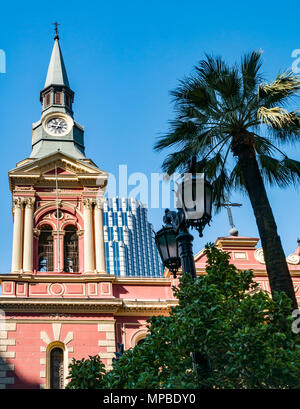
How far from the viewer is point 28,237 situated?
81.0ft

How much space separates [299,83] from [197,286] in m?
7.29

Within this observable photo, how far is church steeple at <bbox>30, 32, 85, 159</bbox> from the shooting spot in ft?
93.1

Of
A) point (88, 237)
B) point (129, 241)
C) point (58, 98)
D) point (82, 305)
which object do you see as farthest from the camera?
point (129, 241)

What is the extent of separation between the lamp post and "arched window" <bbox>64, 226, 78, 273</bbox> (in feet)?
51.8

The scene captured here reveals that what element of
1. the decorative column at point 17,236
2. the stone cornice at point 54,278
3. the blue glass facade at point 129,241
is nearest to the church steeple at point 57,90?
the decorative column at point 17,236

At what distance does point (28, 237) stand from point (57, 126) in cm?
705

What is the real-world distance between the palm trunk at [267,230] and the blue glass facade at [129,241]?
440 ft

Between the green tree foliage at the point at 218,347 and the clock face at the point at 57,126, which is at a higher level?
the clock face at the point at 57,126

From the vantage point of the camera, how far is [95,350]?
2233 cm

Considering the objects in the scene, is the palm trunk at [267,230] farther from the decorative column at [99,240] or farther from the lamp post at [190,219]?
the decorative column at [99,240]

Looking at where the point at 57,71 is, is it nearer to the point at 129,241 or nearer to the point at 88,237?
the point at 88,237

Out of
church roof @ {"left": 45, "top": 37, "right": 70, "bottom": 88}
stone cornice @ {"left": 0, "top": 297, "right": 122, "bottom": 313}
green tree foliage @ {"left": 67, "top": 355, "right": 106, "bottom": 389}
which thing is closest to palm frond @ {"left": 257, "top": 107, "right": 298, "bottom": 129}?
green tree foliage @ {"left": 67, "top": 355, "right": 106, "bottom": 389}

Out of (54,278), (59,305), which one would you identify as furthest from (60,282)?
(59,305)

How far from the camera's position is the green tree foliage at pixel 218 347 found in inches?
355
